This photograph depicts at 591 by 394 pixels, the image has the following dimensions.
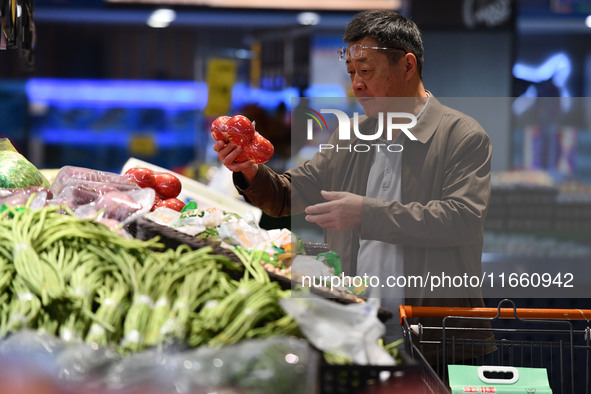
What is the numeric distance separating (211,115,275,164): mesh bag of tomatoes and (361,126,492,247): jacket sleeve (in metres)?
0.49

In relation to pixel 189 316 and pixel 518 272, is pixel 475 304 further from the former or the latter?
pixel 189 316

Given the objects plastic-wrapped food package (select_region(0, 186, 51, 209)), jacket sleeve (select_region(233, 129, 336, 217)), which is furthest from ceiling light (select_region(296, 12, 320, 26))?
plastic-wrapped food package (select_region(0, 186, 51, 209))

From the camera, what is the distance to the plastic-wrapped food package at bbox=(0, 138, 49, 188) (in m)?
2.23

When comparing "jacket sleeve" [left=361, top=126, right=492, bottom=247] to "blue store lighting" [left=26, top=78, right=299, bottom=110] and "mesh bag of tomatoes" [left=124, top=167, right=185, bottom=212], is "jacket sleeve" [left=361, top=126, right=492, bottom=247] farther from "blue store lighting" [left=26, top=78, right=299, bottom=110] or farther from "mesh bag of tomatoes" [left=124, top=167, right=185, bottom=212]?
"blue store lighting" [left=26, top=78, right=299, bottom=110]

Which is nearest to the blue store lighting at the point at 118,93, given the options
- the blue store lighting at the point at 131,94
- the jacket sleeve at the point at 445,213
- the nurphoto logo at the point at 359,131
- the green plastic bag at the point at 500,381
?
the blue store lighting at the point at 131,94

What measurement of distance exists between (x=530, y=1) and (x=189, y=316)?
22.2 ft

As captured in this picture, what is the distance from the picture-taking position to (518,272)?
2080 mm

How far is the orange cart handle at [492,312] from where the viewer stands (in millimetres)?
1989

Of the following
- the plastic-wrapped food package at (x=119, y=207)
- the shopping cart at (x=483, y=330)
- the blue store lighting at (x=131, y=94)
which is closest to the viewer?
the plastic-wrapped food package at (x=119, y=207)

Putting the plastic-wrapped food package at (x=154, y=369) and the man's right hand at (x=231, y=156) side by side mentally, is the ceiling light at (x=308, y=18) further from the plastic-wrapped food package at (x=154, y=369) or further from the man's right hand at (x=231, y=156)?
the plastic-wrapped food package at (x=154, y=369)

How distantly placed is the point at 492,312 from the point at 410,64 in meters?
0.75

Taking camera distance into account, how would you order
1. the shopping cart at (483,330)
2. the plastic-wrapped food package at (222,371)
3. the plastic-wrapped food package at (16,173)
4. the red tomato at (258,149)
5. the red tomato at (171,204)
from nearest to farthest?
1. the plastic-wrapped food package at (222,371)
2. the shopping cart at (483,330)
3. the plastic-wrapped food package at (16,173)
4. the red tomato at (258,149)
5. the red tomato at (171,204)

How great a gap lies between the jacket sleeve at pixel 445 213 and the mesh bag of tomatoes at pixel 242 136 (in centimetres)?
49

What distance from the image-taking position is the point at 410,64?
217cm
